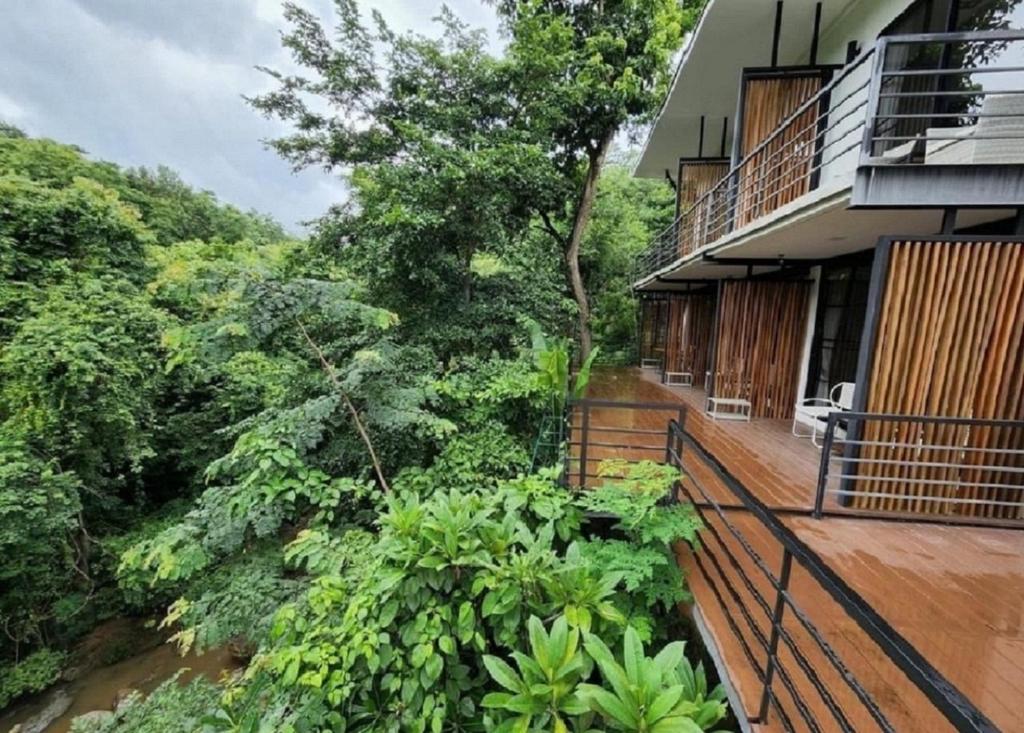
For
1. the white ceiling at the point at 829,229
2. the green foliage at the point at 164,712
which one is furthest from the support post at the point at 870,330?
the green foliage at the point at 164,712

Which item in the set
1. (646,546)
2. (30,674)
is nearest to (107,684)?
(30,674)

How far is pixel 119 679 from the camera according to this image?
24.1ft

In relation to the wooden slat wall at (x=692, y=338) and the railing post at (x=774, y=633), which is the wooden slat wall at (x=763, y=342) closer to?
the wooden slat wall at (x=692, y=338)

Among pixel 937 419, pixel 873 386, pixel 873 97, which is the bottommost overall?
pixel 937 419

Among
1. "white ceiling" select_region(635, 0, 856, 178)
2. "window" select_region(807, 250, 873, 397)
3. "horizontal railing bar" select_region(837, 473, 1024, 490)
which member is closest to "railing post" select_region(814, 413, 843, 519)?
"horizontal railing bar" select_region(837, 473, 1024, 490)

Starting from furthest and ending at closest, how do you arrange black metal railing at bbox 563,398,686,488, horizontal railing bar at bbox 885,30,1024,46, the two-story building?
1. black metal railing at bbox 563,398,686,488
2. horizontal railing bar at bbox 885,30,1024,46
3. the two-story building

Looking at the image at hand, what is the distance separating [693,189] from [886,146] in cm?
632

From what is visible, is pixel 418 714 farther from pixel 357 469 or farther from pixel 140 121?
pixel 140 121

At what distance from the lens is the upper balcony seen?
11.5 ft

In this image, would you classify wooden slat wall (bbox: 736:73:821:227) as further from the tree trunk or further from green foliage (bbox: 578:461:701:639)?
green foliage (bbox: 578:461:701:639)

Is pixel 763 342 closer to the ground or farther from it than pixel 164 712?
farther from it

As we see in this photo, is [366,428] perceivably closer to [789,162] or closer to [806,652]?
[806,652]

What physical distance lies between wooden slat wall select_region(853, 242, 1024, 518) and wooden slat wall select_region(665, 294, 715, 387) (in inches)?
290

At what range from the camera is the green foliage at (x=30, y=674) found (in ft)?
22.8
